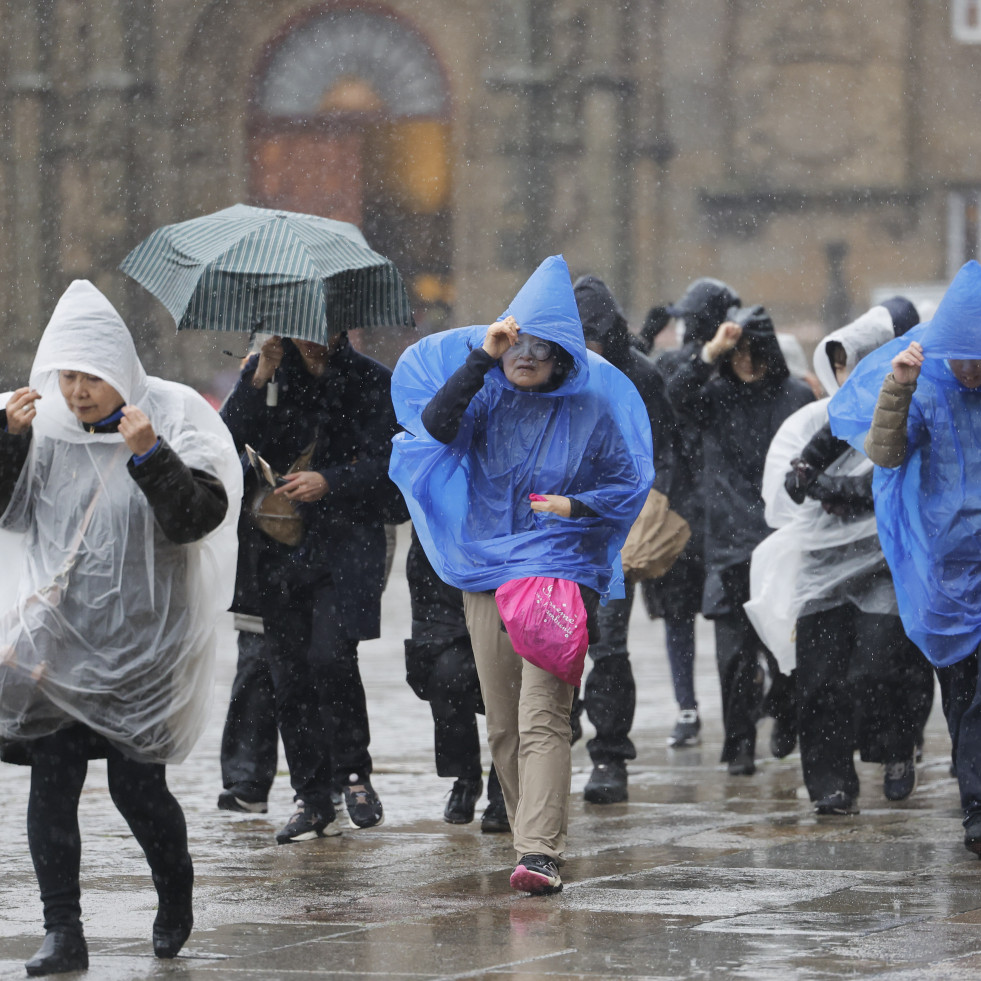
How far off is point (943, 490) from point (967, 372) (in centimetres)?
37

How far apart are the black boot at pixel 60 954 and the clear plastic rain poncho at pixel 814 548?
348 centimetres

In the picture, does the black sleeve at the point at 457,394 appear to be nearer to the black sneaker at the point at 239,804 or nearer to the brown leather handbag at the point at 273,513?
the brown leather handbag at the point at 273,513

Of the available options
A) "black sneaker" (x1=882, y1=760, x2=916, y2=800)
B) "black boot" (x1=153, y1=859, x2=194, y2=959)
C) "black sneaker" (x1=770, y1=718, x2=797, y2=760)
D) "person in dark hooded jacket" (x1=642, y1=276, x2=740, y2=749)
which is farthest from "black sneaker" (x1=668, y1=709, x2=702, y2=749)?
"black boot" (x1=153, y1=859, x2=194, y2=959)

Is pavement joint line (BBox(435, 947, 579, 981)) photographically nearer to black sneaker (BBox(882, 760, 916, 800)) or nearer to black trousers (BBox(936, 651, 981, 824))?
black trousers (BBox(936, 651, 981, 824))

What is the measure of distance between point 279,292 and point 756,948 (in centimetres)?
283

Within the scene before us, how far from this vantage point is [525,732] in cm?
612

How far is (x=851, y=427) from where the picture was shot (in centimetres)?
715

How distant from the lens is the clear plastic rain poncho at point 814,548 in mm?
7598

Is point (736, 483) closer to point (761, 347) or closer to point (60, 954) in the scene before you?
point (761, 347)

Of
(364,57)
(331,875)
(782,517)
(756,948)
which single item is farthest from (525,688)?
(364,57)

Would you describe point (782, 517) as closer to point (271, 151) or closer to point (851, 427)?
point (851, 427)

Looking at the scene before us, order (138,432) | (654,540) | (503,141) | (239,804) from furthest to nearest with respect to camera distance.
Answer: (503,141) → (654,540) → (239,804) → (138,432)

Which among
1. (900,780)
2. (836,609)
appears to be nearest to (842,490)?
(836,609)

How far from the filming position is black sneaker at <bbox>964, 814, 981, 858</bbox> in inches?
253
